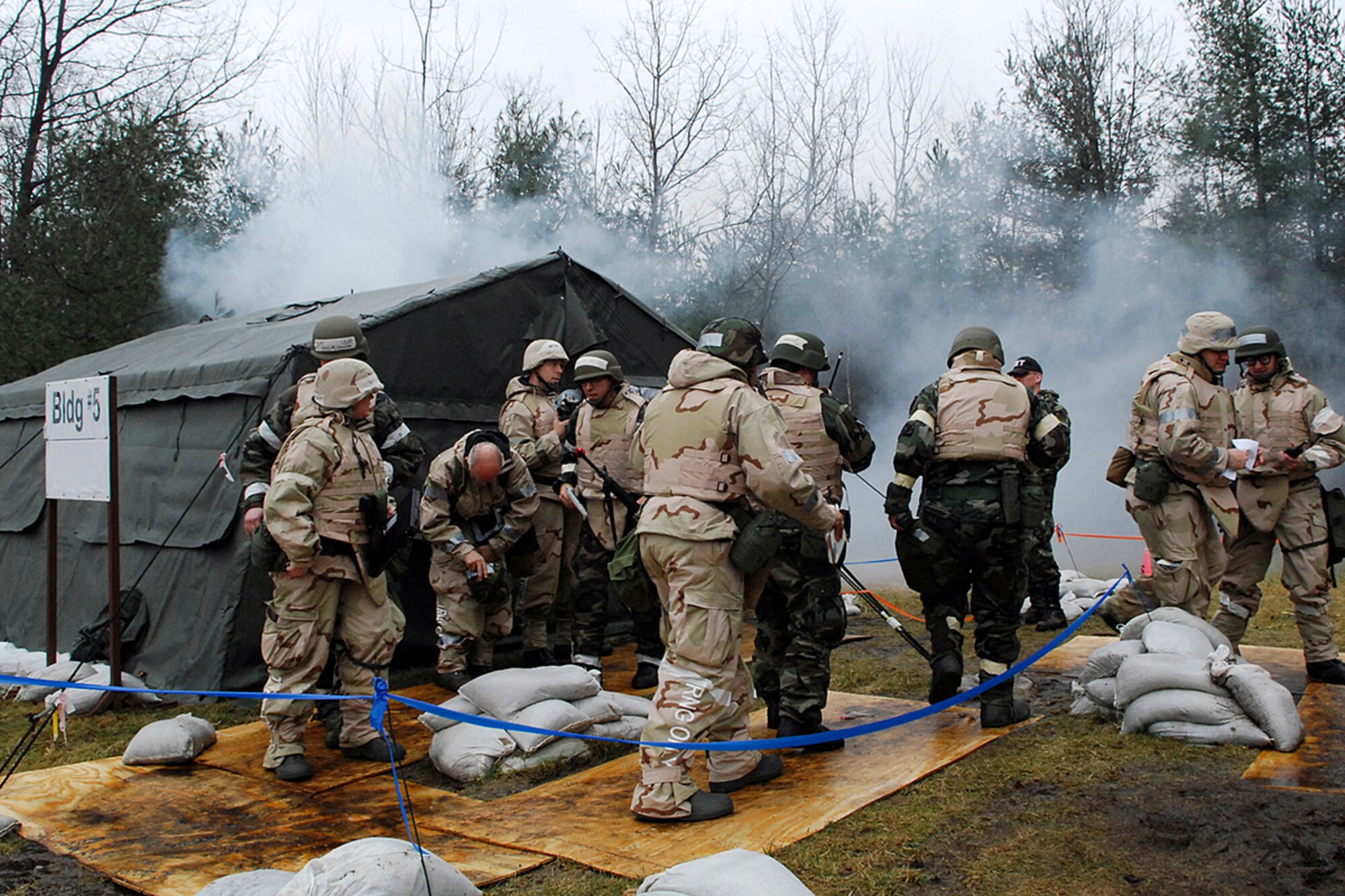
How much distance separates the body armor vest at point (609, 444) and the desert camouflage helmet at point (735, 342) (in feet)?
7.68

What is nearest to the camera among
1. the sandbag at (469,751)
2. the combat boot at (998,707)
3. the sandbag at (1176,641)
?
the sandbag at (469,751)

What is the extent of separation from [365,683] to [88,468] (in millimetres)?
2614

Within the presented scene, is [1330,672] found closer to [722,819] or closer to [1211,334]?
[1211,334]

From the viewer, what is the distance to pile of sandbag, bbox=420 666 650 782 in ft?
16.2

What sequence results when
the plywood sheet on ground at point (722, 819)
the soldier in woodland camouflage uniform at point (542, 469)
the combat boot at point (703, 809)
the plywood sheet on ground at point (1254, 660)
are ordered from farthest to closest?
the soldier in woodland camouflage uniform at point (542, 469), the plywood sheet on ground at point (1254, 660), the combat boot at point (703, 809), the plywood sheet on ground at point (722, 819)

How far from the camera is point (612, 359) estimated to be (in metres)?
7.05

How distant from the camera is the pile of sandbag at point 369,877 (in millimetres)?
2836

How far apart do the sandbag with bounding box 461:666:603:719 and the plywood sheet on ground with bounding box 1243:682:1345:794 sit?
299 centimetres

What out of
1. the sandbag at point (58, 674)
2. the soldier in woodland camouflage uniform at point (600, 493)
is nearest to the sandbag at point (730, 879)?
the soldier in woodland camouflage uniform at point (600, 493)

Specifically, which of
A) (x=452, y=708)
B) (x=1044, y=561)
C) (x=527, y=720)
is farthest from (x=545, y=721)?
(x=1044, y=561)

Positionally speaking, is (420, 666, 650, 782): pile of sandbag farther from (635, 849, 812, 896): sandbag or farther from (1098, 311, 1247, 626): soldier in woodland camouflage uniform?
(1098, 311, 1247, 626): soldier in woodland camouflage uniform

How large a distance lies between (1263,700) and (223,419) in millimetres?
6127

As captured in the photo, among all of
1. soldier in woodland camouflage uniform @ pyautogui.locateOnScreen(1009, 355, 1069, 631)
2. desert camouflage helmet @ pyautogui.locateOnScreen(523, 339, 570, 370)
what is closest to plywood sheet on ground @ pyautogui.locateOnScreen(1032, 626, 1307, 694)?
soldier in woodland camouflage uniform @ pyautogui.locateOnScreen(1009, 355, 1069, 631)

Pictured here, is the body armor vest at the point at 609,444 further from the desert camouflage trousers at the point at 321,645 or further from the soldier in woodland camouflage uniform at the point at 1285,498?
the soldier in woodland camouflage uniform at the point at 1285,498
